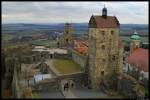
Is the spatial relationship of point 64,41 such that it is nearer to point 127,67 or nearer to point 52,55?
point 52,55

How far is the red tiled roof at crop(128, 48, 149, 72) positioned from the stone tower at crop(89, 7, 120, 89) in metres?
3.43

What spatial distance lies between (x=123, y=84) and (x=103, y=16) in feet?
23.6

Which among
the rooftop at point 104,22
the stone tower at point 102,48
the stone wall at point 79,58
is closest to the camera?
the rooftop at point 104,22

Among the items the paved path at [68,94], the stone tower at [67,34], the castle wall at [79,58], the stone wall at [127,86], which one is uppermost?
the stone tower at [67,34]

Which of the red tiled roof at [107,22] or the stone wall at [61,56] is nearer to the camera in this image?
the red tiled roof at [107,22]

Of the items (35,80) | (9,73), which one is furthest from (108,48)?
(9,73)

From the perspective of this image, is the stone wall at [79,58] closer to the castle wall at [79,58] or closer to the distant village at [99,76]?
the castle wall at [79,58]

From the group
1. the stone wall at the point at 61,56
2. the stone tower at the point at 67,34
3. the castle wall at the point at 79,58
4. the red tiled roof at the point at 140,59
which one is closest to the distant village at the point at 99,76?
the red tiled roof at the point at 140,59

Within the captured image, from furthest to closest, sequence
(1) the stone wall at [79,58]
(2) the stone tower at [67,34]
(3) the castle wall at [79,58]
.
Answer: (2) the stone tower at [67,34], (1) the stone wall at [79,58], (3) the castle wall at [79,58]

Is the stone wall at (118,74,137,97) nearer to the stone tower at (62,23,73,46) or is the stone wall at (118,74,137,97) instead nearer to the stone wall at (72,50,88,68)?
the stone wall at (72,50,88,68)

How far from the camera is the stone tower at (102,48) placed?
2917cm

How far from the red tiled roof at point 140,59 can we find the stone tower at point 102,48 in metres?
3.43

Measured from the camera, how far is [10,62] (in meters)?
34.8

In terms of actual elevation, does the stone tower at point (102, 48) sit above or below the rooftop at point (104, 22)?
below
